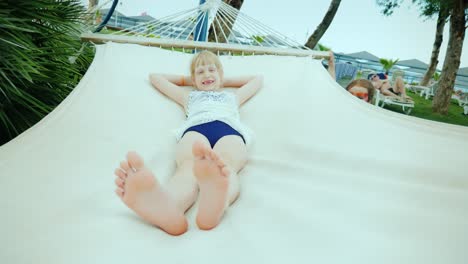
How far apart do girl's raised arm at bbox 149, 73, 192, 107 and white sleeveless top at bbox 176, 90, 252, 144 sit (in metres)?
0.04

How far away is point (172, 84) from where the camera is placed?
140cm

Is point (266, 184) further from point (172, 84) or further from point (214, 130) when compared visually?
point (172, 84)

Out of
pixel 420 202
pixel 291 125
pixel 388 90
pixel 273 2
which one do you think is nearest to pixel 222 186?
pixel 420 202

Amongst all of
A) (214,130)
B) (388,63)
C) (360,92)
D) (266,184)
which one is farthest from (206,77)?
(388,63)

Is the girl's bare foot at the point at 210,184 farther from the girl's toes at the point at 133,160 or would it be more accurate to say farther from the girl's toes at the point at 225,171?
the girl's toes at the point at 133,160

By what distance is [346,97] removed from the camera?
1.39 meters

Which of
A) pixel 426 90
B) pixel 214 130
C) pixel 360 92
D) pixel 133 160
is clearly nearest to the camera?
pixel 133 160

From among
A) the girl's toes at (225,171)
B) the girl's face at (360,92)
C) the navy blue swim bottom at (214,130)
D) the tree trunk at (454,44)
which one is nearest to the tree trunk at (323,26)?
the tree trunk at (454,44)

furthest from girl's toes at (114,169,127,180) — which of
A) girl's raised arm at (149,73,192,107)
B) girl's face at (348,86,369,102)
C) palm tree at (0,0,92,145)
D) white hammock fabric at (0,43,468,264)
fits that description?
girl's face at (348,86,369,102)

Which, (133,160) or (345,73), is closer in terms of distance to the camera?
(133,160)

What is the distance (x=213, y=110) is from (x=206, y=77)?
235 millimetres

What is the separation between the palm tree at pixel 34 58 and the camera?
3.61ft

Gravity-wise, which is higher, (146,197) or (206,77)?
(206,77)

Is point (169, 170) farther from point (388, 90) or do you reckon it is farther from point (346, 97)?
point (388, 90)
